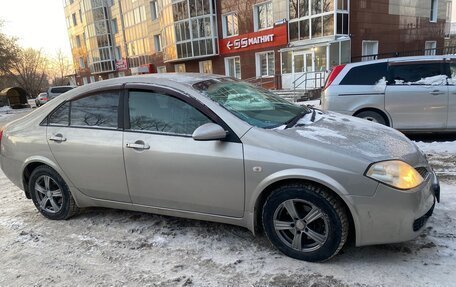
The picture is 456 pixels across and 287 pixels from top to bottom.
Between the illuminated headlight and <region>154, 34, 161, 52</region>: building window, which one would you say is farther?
<region>154, 34, 161, 52</region>: building window

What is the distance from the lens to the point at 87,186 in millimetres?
3838

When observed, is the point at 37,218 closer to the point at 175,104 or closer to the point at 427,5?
the point at 175,104

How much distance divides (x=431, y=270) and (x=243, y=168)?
1646 millimetres

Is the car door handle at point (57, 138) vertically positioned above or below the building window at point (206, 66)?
below

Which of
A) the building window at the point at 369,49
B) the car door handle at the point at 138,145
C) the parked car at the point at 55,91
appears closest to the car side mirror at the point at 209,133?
the car door handle at the point at 138,145

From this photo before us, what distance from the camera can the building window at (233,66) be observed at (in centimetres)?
2588

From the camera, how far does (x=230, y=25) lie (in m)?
25.6

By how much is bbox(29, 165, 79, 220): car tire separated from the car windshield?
6.57 ft

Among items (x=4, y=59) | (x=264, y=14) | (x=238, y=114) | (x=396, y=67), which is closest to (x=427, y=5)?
(x=264, y=14)

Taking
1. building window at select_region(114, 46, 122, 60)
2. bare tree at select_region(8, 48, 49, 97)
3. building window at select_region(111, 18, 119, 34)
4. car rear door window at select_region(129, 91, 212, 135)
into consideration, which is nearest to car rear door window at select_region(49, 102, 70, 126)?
car rear door window at select_region(129, 91, 212, 135)

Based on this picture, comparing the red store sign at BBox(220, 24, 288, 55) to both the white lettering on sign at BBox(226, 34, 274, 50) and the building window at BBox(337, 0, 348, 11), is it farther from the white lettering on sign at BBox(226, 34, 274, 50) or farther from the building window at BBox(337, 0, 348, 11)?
the building window at BBox(337, 0, 348, 11)

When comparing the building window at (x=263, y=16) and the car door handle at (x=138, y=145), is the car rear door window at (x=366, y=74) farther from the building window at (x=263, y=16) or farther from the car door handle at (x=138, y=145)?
the building window at (x=263, y=16)

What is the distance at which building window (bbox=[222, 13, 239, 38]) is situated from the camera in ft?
82.4

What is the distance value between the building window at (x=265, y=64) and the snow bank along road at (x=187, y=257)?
20103 mm
